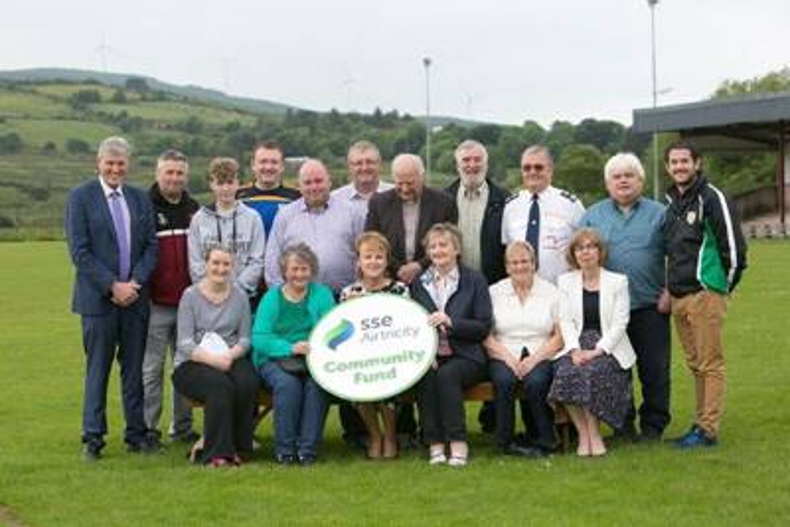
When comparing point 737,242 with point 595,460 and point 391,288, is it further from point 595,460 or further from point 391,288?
point 391,288

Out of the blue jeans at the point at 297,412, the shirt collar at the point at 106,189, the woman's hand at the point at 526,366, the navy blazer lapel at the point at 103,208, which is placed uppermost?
the shirt collar at the point at 106,189

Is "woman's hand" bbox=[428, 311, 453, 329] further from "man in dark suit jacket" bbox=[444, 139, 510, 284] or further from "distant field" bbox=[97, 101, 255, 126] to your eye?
"distant field" bbox=[97, 101, 255, 126]

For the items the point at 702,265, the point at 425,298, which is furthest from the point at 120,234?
the point at 702,265

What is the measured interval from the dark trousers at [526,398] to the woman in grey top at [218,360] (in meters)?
1.60

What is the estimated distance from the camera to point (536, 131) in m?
92.6

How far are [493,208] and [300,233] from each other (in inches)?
53.7

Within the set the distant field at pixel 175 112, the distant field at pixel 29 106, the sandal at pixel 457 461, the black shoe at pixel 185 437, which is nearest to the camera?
the sandal at pixel 457 461

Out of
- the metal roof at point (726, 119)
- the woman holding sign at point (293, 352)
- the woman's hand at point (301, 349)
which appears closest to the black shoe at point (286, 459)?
the woman holding sign at point (293, 352)

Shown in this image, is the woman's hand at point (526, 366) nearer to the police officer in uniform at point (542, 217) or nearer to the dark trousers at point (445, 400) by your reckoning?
the dark trousers at point (445, 400)

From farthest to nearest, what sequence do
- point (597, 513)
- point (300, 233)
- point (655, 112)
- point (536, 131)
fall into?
point (536, 131) → point (655, 112) → point (300, 233) → point (597, 513)

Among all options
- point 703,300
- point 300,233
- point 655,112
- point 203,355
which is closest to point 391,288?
point 300,233

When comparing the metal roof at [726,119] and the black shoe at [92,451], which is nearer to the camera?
the black shoe at [92,451]

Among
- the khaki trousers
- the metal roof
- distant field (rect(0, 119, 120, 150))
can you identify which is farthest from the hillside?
the khaki trousers

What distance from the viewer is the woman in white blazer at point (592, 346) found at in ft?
26.0
